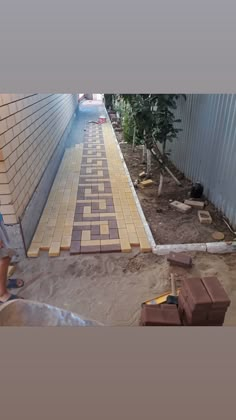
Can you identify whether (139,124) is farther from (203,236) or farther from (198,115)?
(203,236)

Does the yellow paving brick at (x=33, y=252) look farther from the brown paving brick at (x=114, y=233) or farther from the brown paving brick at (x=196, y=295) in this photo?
the brown paving brick at (x=196, y=295)

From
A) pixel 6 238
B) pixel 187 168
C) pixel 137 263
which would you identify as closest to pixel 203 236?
pixel 137 263

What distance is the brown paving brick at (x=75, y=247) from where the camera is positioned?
3.55m

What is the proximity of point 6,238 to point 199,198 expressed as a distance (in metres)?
3.38

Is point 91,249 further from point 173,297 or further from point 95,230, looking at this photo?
point 173,297

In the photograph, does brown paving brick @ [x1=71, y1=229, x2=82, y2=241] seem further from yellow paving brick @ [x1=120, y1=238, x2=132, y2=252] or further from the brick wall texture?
the brick wall texture

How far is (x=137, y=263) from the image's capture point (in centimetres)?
343

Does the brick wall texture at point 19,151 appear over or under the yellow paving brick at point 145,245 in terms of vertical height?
over

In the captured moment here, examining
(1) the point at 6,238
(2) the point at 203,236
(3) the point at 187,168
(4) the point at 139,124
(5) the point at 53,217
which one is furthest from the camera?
(3) the point at 187,168

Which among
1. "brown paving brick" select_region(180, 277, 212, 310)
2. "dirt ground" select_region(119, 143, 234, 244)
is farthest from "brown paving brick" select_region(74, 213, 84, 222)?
"brown paving brick" select_region(180, 277, 212, 310)

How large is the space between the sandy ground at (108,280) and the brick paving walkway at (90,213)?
0.19 meters

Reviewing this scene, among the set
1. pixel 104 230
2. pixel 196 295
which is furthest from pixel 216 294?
pixel 104 230

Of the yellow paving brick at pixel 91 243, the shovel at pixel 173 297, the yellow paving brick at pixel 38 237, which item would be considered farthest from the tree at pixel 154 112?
the shovel at pixel 173 297

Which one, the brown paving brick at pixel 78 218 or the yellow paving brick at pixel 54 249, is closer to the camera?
the yellow paving brick at pixel 54 249
